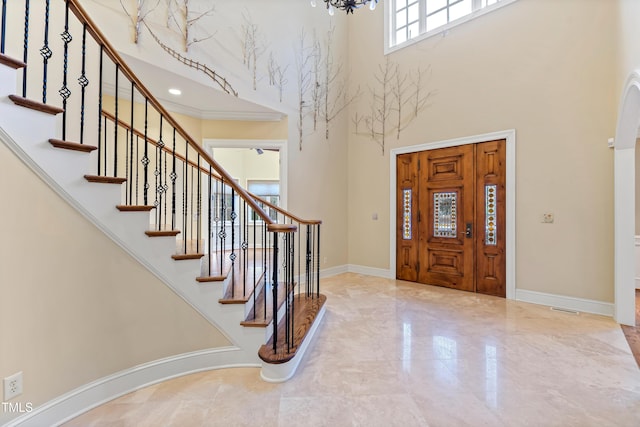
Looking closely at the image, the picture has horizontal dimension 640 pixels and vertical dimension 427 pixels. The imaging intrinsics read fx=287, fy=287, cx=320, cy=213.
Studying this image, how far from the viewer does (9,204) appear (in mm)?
1506

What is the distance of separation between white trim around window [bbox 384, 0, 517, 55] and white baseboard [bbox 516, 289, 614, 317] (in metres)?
4.08

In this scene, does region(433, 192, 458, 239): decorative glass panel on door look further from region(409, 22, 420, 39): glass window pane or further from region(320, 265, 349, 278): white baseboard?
region(409, 22, 420, 39): glass window pane

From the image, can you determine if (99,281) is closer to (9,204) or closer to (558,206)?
(9,204)

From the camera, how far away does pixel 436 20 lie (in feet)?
15.9

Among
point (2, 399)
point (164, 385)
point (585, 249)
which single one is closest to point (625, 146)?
point (585, 249)

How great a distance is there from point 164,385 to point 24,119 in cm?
190

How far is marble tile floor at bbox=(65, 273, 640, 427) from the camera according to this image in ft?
5.72

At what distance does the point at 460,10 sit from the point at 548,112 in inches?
87.1

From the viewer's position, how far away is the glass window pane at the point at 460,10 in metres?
4.50

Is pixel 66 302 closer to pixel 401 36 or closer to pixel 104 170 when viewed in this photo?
pixel 104 170

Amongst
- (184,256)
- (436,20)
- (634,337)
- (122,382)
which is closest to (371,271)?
(634,337)

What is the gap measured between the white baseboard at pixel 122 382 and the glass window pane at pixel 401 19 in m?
5.78

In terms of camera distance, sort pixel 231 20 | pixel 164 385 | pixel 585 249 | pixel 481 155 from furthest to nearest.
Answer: pixel 481 155, pixel 231 20, pixel 585 249, pixel 164 385

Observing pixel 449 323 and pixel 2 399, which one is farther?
pixel 449 323
